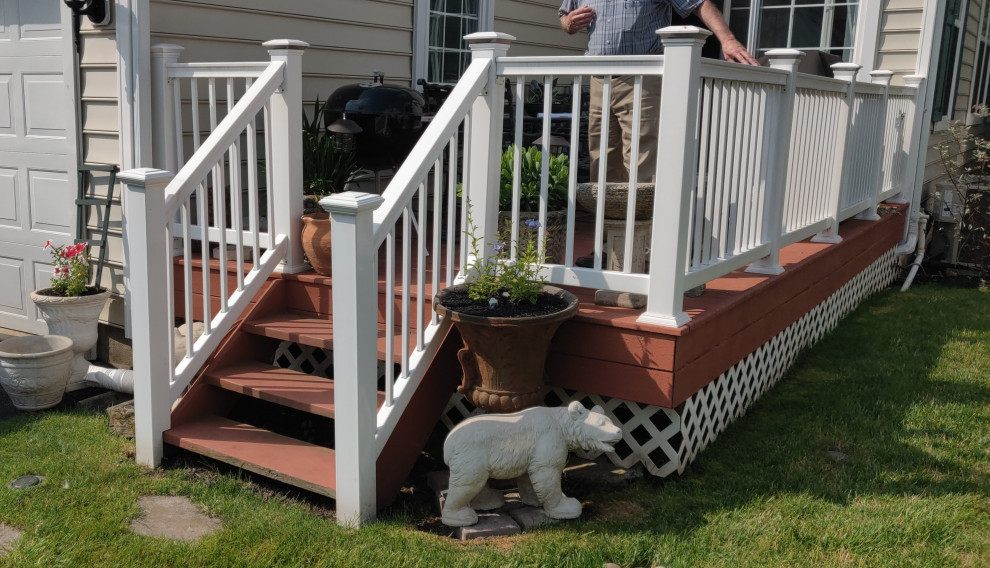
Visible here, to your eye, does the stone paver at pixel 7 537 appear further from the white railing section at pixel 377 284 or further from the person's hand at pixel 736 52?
the person's hand at pixel 736 52

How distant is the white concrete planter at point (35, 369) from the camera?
407cm

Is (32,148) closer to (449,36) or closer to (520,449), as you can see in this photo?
(449,36)

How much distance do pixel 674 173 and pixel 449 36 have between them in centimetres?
387

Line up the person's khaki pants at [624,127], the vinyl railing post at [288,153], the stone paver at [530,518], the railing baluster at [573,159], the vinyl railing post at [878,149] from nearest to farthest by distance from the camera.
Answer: the stone paver at [530,518], the railing baluster at [573,159], the person's khaki pants at [624,127], the vinyl railing post at [288,153], the vinyl railing post at [878,149]

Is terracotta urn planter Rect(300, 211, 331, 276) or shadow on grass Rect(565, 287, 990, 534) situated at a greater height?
terracotta urn planter Rect(300, 211, 331, 276)

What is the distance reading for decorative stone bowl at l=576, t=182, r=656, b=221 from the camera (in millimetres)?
3545

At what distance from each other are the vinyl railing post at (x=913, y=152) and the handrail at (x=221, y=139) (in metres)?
5.16

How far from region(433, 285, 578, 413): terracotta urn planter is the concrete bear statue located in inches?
5.5

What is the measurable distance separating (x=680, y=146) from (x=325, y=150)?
2023 mm

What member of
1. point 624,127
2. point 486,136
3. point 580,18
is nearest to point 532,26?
point 580,18

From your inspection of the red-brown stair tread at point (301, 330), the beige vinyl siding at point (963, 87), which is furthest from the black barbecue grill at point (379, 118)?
the beige vinyl siding at point (963, 87)

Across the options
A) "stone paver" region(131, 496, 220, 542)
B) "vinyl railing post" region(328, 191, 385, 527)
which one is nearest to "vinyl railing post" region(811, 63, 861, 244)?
"vinyl railing post" region(328, 191, 385, 527)

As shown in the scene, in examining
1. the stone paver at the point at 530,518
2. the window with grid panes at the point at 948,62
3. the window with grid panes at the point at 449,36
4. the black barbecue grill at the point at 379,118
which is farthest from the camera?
the window with grid panes at the point at 948,62

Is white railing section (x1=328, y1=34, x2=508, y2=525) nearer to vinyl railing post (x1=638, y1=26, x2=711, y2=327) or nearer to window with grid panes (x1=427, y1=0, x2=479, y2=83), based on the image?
vinyl railing post (x1=638, y1=26, x2=711, y2=327)
